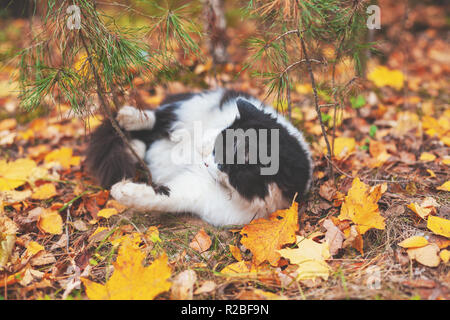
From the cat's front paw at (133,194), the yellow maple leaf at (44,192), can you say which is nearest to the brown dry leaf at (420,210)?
the cat's front paw at (133,194)

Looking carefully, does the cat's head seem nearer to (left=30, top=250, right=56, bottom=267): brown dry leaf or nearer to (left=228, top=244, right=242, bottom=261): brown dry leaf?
(left=228, top=244, right=242, bottom=261): brown dry leaf

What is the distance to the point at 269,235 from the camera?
6.77 feet

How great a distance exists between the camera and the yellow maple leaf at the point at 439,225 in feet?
6.19

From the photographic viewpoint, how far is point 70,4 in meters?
1.80

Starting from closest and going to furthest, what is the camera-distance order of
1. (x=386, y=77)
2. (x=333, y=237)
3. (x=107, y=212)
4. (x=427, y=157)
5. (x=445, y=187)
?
1. (x=333, y=237)
2. (x=445, y=187)
3. (x=107, y=212)
4. (x=427, y=157)
5. (x=386, y=77)

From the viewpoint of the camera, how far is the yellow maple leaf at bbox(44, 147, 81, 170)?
3.00 metres

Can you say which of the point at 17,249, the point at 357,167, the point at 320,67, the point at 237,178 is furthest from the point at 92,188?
the point at 357,167

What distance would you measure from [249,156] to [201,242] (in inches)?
24.8

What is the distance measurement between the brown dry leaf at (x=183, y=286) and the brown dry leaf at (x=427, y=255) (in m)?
1.17

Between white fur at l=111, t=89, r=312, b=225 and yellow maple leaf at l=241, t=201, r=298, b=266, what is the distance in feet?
0.54

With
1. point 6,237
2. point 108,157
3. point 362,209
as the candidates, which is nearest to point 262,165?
point 362,209

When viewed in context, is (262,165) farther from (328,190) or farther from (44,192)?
(44,192)

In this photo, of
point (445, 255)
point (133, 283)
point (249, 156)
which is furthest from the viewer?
point (249, 156)

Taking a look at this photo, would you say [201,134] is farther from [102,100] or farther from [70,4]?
[70,4]
